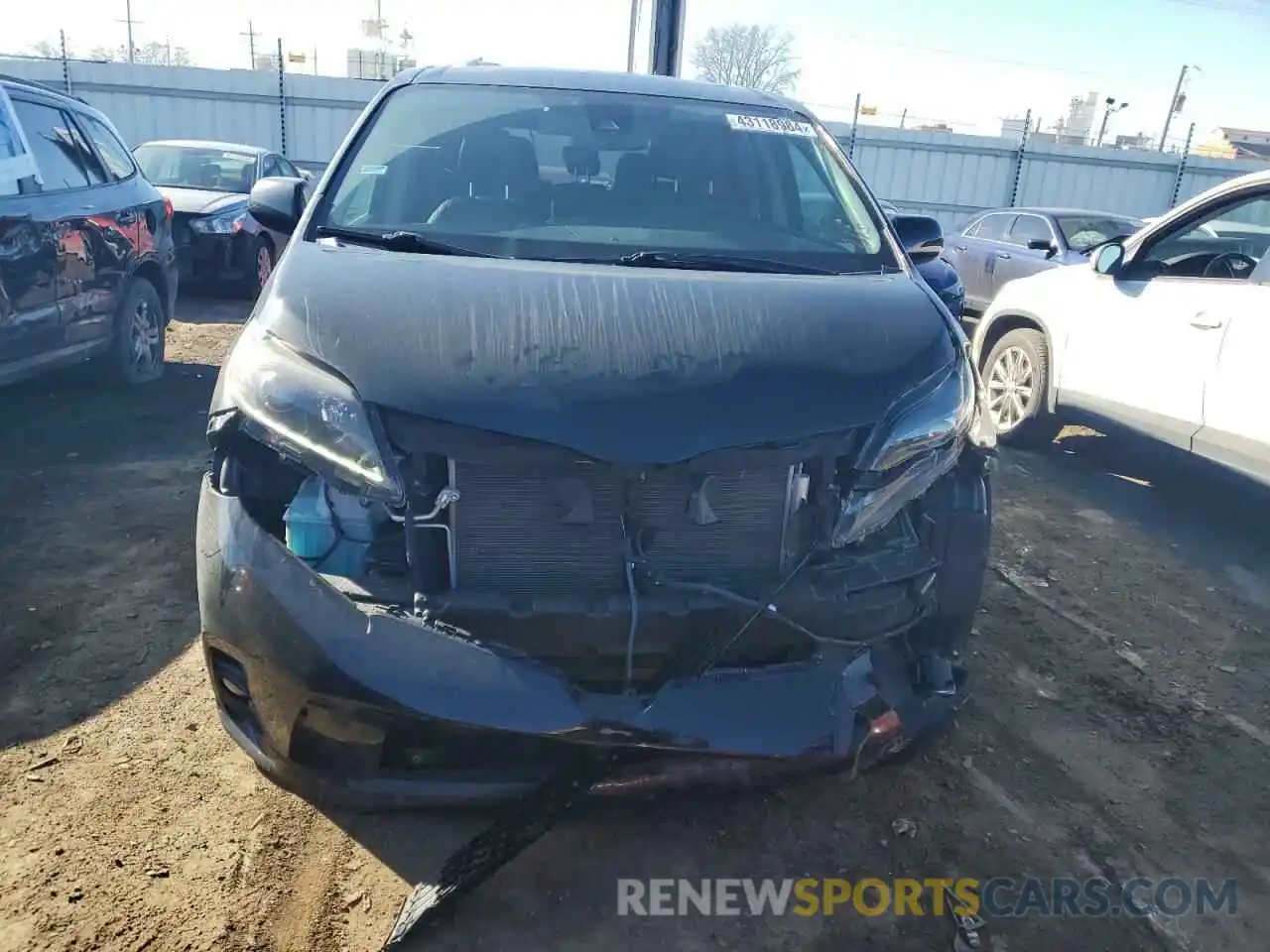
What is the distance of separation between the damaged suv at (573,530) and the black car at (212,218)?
697cm

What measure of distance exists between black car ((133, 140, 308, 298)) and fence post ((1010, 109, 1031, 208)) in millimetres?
15383

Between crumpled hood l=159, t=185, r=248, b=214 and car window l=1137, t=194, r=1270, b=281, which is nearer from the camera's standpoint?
car window l=1137, t=194, r=1270, b=281

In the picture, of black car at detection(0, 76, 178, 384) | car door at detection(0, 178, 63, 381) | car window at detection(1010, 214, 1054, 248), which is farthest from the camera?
car window at detection(1010, 214, 1054, 248)

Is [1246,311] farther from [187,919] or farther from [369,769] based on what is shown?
[187,919]

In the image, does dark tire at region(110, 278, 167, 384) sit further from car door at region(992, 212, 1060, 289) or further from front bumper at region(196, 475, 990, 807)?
car door at region(992, 212, 1060, 289)

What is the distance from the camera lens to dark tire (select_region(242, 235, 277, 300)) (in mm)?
9008

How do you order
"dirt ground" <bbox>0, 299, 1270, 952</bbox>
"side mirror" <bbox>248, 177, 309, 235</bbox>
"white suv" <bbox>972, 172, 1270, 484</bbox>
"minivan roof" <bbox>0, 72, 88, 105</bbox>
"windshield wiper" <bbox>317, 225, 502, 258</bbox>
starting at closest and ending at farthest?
"dirt ground" <bbox>0, 299, 1270, 952</bbox>, "windshield wiper" <bbox>317, 225, 502, 258</bbox>, "side mirror" <bbox>248, 177, 309, 235</bbox>, "white suv" <bbox>972, 172, 1270, 484</bbox>, "minivan roof" <bbox>0, 72, 88, 105</bbox>

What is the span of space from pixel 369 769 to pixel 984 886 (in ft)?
4.91

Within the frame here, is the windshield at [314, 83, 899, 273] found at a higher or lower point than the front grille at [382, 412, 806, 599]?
higher

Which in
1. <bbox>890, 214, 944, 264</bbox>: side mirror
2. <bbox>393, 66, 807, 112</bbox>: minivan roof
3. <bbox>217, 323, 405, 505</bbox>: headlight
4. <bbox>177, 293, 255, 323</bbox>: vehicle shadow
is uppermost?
<bbox>393, 66, 807, 112</bbox>: minivan roof

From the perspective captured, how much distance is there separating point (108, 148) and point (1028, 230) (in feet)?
28.2

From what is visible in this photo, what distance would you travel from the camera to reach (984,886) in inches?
92.2

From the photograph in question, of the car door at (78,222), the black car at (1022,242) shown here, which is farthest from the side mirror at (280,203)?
the black car at (1022,242)

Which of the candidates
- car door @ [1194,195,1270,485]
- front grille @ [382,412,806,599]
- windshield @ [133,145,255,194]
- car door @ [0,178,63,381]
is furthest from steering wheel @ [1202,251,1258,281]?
windshield @ [133,145,255,194]
